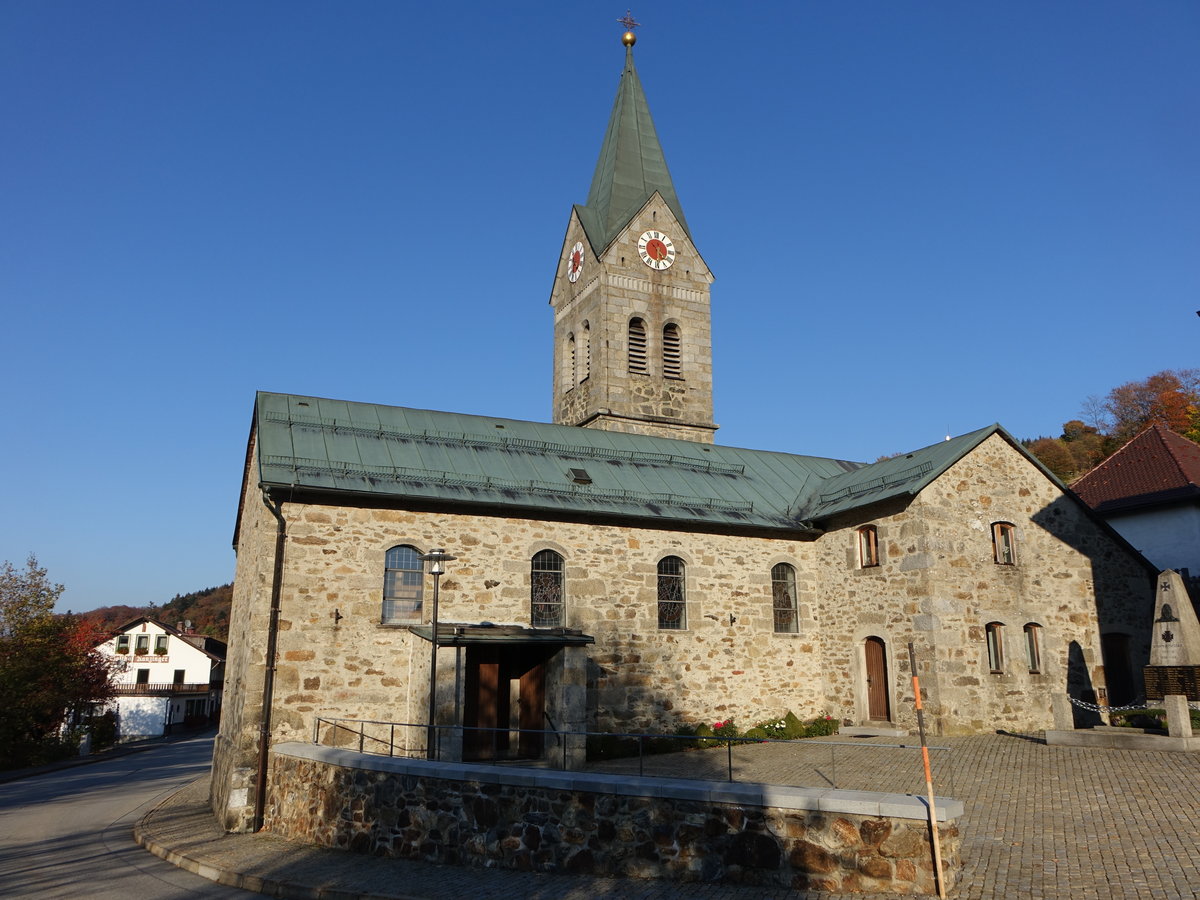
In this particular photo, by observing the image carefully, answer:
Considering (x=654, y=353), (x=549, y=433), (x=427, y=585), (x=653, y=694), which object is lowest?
(x=653, y=694)

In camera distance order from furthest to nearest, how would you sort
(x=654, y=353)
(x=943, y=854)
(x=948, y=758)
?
(x=654, y=353) < (x=948, y=758) < (x=943, y=854)

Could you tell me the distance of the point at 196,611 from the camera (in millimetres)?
100375

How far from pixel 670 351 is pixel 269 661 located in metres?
19.3

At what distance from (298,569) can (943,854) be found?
12.2 meters

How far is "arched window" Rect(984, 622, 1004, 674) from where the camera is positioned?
19.6 meters

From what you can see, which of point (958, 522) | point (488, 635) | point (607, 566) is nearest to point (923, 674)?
point (958, 522)

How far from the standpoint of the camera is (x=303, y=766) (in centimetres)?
1386

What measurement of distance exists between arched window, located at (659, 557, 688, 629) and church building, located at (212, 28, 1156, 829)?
0.05 metres

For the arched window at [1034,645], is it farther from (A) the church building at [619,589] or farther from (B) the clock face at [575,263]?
(B) the clock face at [575,263]

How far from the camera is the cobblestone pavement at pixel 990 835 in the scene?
8.89 m

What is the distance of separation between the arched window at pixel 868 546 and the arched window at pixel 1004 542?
2.51 metres

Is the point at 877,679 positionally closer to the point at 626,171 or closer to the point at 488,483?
the point at 488,483

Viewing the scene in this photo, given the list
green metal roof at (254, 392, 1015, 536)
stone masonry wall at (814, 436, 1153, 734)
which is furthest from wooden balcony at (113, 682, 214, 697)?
stone masonry wall at (814, 436, 1153, 734)

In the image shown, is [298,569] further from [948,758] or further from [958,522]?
[958,522]
